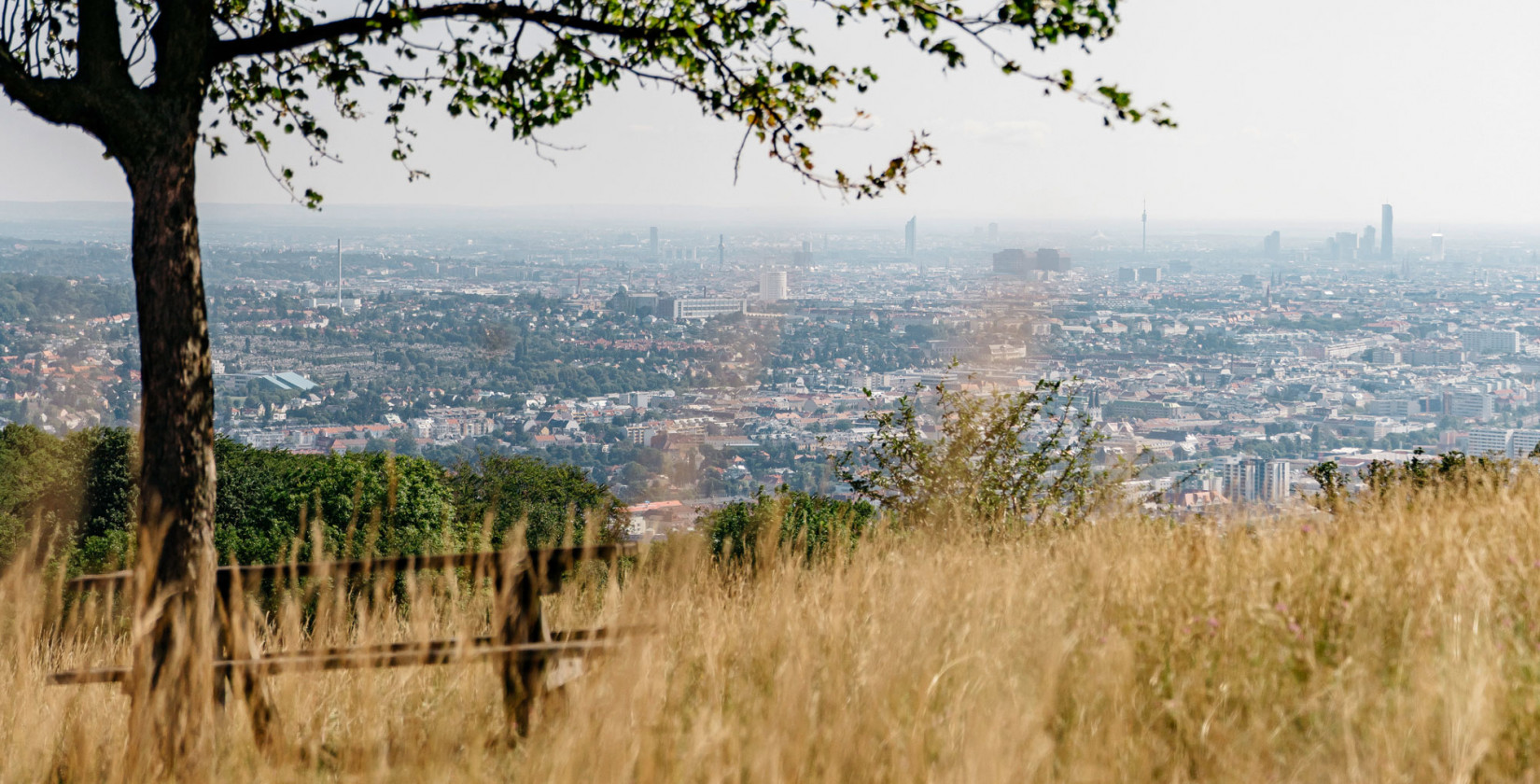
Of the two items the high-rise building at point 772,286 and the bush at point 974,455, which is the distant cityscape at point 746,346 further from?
the bush at point 974,455

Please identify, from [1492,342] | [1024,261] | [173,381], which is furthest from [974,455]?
[1492,342]

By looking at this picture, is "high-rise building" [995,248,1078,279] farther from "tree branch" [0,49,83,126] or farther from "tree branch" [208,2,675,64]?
"tree branch" [0,49,83,126]

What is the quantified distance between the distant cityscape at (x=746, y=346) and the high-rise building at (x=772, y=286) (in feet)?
0.46

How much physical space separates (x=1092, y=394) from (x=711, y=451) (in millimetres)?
15206

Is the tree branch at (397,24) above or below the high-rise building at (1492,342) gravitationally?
above

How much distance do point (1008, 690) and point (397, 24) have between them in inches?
127

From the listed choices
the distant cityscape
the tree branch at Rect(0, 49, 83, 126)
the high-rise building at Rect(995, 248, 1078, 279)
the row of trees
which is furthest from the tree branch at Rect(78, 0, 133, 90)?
the high-rise building at Rect(995, 248, 1078, 279)

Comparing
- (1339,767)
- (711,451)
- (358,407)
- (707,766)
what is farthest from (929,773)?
(358,407)

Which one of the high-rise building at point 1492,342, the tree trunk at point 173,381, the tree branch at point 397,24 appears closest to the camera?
the tree trunk at point 173,381

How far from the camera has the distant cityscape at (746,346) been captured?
99.3 ft

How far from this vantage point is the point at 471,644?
123 inches

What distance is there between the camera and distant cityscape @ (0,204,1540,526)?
3027 cm

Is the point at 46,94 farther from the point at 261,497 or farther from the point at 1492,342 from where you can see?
the point at 1492,342

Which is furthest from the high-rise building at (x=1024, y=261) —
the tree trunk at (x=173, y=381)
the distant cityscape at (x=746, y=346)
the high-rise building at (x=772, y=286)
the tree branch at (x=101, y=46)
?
the tree trunk at (x=173, y=381)
